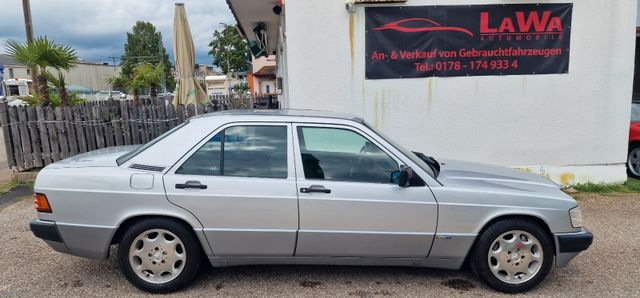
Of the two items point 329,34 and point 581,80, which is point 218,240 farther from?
point 581,80

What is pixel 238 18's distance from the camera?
34.7 ft

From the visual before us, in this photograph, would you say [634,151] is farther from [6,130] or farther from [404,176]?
[6,130]

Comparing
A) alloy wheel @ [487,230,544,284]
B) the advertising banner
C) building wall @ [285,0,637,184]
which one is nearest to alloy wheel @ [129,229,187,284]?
alloy wheel @ [487,230,544,284]

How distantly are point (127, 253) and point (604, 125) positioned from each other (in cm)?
726

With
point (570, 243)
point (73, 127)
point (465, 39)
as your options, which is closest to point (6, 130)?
point (73, 127)

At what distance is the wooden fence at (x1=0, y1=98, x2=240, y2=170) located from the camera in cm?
775

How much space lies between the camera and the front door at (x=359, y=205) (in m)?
3.53

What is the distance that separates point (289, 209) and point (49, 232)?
200 centimetres

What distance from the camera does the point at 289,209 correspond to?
11.5 ft

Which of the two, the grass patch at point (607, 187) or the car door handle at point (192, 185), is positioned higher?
the car door handle at point (192, 185)

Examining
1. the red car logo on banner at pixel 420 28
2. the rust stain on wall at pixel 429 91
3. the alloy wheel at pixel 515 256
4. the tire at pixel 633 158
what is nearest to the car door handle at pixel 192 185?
the alloy wheel at pixel 515 256

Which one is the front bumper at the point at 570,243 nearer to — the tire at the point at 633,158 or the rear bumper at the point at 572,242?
the rear bumper at the point at 572,242

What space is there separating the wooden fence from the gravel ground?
134 inches

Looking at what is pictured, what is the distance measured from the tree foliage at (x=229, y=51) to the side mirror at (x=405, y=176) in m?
45.5
